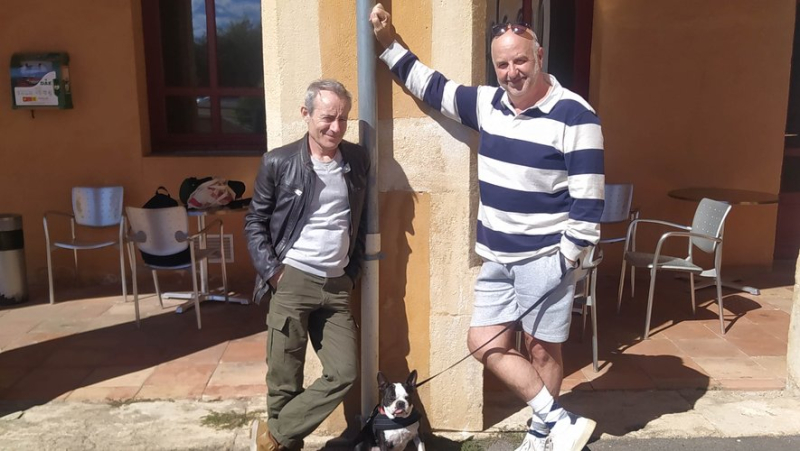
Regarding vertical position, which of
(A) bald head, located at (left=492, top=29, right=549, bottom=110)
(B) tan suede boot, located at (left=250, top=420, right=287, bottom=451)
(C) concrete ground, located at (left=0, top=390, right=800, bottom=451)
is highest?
(A) bald head, located at (left=492, top=29, right=549, bottom=110)

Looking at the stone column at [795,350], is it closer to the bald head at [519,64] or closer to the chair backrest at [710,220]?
the chair backrest at [710,220]

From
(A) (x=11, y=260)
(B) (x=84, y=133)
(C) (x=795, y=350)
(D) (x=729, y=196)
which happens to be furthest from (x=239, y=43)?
(C) (x=795, y=350)

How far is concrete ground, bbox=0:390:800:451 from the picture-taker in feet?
11.5

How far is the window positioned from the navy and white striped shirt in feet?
12.4

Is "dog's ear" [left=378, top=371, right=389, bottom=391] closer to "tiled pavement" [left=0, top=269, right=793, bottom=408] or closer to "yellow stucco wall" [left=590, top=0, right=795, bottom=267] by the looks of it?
"tiled pavement" [left=0, top=269, right=793, bottom=408]

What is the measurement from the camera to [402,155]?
3354 millimetres

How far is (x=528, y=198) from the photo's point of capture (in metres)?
2.93

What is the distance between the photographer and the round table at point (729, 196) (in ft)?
19.2

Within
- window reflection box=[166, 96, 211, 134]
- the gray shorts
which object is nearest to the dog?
the gray shorts

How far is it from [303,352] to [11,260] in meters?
3.83

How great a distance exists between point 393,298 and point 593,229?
1.09 m

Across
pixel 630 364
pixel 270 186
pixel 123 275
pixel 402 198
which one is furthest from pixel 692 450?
pixel 123 275

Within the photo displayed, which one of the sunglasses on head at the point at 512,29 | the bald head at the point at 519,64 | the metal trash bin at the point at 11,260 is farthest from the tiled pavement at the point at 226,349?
the sunglasses on head at the point at 512,29

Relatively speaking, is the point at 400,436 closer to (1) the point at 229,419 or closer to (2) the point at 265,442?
(2) the point at 265,442
